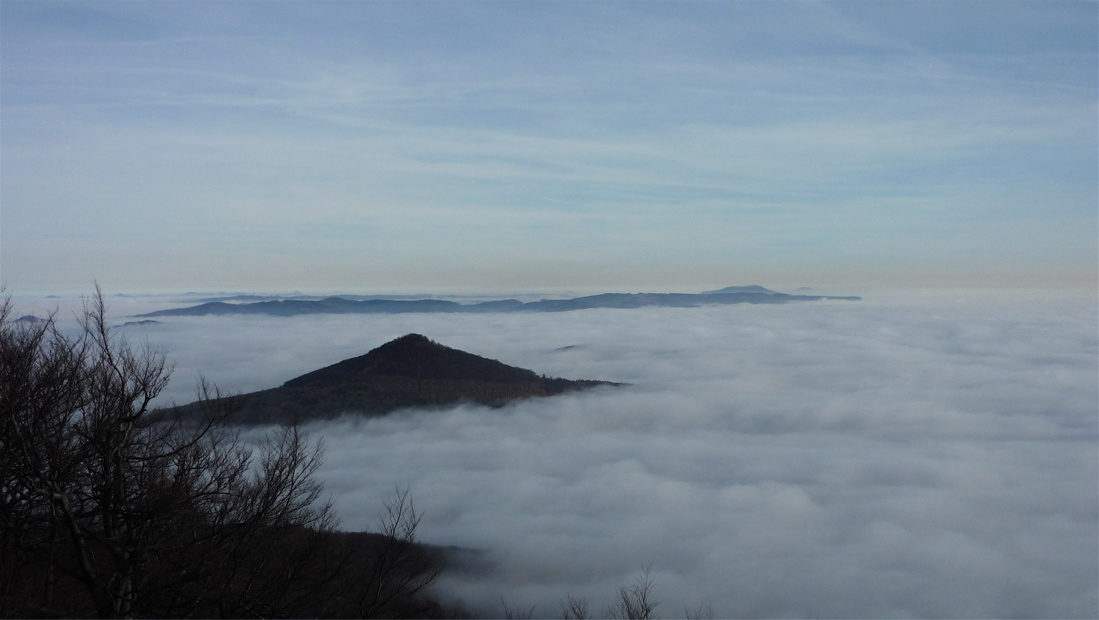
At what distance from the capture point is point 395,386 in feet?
550

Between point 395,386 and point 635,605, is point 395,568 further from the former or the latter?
point 395,386

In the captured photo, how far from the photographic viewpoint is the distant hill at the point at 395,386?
484ft

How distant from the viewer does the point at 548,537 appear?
10425 centimetres

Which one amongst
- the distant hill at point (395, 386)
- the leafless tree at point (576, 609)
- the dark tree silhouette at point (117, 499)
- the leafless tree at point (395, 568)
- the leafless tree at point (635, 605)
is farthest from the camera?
the distant hill at point (395, 386)

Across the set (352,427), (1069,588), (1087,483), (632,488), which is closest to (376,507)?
(352,427)

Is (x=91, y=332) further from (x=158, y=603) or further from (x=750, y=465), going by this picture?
(x=750, y=465)

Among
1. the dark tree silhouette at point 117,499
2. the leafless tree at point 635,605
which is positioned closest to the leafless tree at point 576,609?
the leafless tree at point 635,605

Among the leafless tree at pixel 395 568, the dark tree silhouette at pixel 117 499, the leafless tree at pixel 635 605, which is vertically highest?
the dark tree silhouette at pixel 117 499

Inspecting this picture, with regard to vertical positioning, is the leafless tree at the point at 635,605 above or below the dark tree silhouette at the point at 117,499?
below

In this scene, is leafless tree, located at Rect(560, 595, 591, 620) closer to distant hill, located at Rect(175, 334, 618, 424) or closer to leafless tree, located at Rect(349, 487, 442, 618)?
leafless tree, located at Rect(349, 487, 442, 618)

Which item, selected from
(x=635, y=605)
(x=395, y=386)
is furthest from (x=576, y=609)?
(x=395, y=386)

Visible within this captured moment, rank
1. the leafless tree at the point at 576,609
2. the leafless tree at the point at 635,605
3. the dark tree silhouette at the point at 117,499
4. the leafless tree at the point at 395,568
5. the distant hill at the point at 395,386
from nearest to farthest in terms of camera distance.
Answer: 1. the dark tree silhouette at the point at 117,499
2. the leafless tree at the point at 395,568
3. the leafless tree at the point at 635,605
4. the leafless tree at the point at 576,609
5. the distant hill at the point at 395,386

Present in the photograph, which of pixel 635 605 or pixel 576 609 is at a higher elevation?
pixel 576 609

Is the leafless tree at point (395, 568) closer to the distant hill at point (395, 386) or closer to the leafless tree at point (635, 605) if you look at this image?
the leafless tree at point (635, 605)
